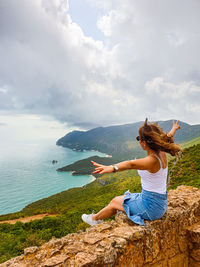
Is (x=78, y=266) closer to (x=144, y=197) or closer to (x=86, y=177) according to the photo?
(x=144, y=197)

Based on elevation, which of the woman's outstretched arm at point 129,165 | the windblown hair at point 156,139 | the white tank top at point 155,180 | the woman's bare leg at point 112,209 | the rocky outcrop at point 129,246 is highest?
the windblown hair at point 156,139

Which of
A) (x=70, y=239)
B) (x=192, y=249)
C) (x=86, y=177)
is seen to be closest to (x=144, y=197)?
(x=70, y=239)

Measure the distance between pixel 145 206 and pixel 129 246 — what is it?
0.84 metres

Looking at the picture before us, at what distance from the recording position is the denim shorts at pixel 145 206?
314cm

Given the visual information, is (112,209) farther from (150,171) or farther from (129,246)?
(150,171)

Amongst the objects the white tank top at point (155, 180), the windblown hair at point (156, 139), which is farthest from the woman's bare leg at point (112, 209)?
the windblown hair at point (156, 139)

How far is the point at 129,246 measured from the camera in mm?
2840

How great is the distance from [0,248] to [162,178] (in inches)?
409

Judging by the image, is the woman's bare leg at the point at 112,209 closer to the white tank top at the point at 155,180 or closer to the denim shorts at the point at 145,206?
the denim shorts at the point at 145,206

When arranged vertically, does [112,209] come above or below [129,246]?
above

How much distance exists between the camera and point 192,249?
155 inches

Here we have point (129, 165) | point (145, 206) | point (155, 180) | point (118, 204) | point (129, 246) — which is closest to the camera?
point (129, 165)

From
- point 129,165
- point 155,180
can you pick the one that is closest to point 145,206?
point 155,180

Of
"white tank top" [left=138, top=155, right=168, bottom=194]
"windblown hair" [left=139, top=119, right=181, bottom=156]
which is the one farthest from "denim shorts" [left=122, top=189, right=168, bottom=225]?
"windblown hair" [left=139, top=119, right=181, bottom=156]
